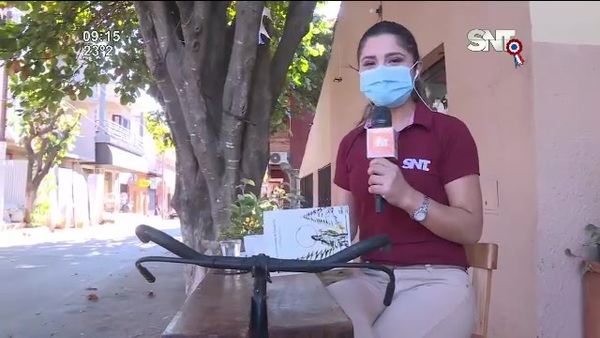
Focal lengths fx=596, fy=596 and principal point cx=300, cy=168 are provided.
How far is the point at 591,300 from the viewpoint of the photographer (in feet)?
8.13

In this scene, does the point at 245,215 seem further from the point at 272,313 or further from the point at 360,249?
the point at 360,249

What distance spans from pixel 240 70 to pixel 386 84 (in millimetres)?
369

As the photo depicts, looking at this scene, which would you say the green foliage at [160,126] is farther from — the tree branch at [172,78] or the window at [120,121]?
the window at [120,121]

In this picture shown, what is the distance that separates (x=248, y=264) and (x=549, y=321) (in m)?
2.00

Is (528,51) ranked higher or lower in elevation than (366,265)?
higher

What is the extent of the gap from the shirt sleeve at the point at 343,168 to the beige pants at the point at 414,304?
321 millimetres

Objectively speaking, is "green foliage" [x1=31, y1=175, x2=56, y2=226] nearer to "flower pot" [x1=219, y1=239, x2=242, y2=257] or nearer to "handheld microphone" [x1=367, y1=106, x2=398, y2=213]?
"flower pot" [x1=219, y1=239, x2=242, y2=257]

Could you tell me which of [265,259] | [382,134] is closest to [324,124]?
[382,134]

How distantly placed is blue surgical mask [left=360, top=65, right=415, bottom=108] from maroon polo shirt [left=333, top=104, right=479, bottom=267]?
0.27 m

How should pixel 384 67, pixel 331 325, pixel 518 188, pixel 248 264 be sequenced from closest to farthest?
pixel 248 264 < pixel 331 325 < pixel 384 67 < pixel 518 188

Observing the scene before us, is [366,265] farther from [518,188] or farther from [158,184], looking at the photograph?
[158,184]

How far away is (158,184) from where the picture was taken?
29188 mm

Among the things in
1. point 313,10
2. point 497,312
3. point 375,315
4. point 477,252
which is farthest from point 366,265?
point 497,312

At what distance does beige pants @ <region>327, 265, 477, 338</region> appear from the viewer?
62.9 inches
